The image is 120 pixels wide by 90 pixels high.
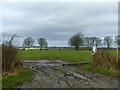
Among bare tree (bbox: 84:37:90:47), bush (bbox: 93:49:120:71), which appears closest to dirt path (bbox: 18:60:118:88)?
bush (bbox: 93:49:120:71)

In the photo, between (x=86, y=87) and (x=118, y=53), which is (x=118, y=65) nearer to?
(x=118, y=53)

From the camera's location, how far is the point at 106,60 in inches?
957

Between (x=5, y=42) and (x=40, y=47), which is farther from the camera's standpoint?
(x=40, y=47)

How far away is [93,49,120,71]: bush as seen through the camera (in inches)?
880

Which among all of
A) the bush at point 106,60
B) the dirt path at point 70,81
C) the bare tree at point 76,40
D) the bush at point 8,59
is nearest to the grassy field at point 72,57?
the bush at point 106,60

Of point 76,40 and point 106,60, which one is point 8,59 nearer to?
point 106,60

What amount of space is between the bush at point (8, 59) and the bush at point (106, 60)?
8.03m

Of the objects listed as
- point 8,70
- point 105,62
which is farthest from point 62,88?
point 105,62

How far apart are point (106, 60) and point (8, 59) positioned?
9354mm

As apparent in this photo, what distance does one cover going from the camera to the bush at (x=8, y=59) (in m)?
18.1

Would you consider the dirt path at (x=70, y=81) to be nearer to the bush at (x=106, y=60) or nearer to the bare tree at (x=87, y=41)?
the bush at (x=106, y=60)

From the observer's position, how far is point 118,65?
72.5 ft

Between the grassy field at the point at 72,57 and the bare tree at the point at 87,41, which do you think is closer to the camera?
the grassy field at the point at 72,57

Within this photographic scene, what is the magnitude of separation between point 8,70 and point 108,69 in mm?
8777
